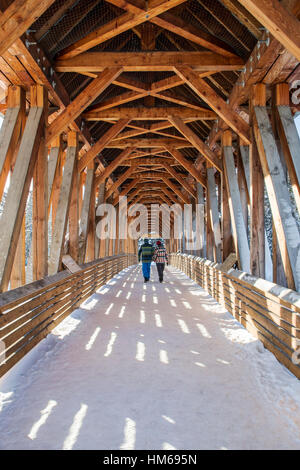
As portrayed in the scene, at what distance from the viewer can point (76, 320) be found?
4781mm

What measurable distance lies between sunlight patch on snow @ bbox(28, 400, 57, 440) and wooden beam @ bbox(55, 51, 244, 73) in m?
4.20

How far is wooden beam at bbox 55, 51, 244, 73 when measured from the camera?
4742mm

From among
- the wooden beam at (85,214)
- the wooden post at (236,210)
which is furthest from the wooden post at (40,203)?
the wooden post at (236,210)

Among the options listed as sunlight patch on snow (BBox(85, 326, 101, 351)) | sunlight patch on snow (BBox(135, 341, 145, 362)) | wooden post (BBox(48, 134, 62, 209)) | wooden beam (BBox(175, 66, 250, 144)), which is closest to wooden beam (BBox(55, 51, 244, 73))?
wooden beam (BBox(175, 66, 250, 144))

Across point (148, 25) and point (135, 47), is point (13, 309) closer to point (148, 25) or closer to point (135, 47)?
point (148, 25)

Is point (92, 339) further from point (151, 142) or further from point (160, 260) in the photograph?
point (151, 142)

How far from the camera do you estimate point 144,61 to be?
4.78 meters

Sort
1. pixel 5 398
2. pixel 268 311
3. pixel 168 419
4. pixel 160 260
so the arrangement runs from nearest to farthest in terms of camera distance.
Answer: pixel 168 419 → pixel 5 398 → pixel 268 311 → pixel 160 260

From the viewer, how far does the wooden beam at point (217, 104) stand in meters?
4.81

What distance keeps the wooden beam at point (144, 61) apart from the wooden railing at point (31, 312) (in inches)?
114

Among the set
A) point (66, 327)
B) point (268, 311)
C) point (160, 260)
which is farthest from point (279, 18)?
point (160, 260)

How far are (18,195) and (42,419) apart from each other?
2.34 meters

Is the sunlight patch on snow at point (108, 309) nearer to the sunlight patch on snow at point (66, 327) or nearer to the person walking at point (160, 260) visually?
the sunlight patch on snow at point (66, 327)

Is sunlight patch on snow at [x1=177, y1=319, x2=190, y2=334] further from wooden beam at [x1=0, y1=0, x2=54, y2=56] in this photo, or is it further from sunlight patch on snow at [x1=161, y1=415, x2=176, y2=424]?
wooden beam at [x1=0, y1=0, x2=54, y2=56]
